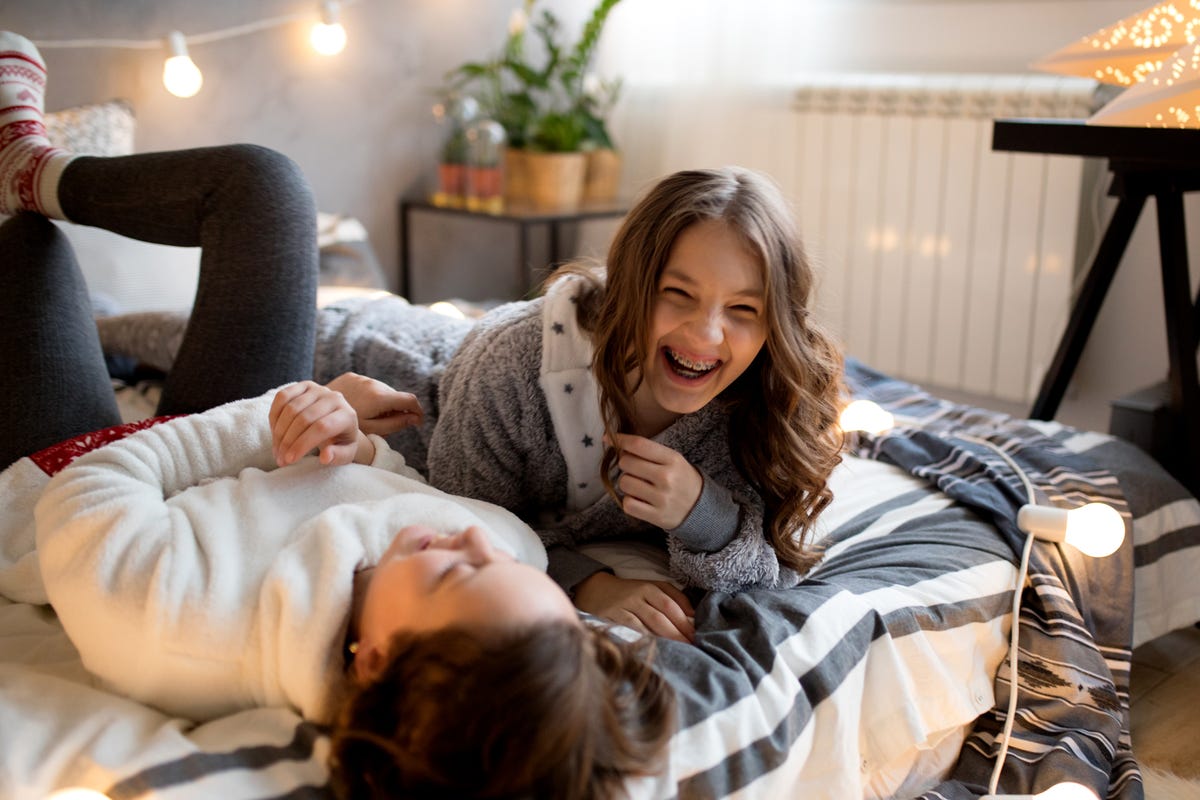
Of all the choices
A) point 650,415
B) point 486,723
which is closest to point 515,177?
point 650,415

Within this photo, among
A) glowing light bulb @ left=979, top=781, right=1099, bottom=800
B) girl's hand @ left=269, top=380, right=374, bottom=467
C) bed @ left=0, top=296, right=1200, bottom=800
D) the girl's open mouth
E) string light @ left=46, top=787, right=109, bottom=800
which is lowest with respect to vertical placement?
glowing light bulb @ left=979, top=781, right=1099, bottom=800

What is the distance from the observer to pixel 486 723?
74 cm

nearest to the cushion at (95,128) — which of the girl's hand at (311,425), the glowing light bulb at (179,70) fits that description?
the glowing light bulb at (179,70)

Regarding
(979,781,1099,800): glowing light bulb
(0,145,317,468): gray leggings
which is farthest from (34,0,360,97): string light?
(979,781,1099,800): glowing light bulb

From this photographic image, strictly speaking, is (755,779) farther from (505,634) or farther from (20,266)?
(20,266)

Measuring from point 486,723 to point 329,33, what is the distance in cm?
228

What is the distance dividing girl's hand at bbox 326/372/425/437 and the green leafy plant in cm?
183

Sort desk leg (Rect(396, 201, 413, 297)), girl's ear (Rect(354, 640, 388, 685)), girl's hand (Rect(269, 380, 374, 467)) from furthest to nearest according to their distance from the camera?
desk leg (Rect(396, 201, 413, 297)), girl's hand (Rect(269, 380, 374, 467)), girl's ear (Rect(354, 640, 388, 685))

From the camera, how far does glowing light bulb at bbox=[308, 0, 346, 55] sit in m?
2.65

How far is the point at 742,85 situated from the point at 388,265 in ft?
3.52

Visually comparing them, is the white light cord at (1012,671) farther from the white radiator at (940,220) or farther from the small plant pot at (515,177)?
the small plant pot at (515,177)

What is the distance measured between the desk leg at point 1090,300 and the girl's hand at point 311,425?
1.31 m

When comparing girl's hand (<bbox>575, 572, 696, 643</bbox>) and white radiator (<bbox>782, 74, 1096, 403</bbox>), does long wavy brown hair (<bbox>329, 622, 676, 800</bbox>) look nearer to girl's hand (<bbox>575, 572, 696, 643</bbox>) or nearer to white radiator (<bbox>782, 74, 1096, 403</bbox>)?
girl's hand (<bbox>575, 572, 696, 643</bbox>)

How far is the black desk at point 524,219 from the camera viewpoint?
284cm
